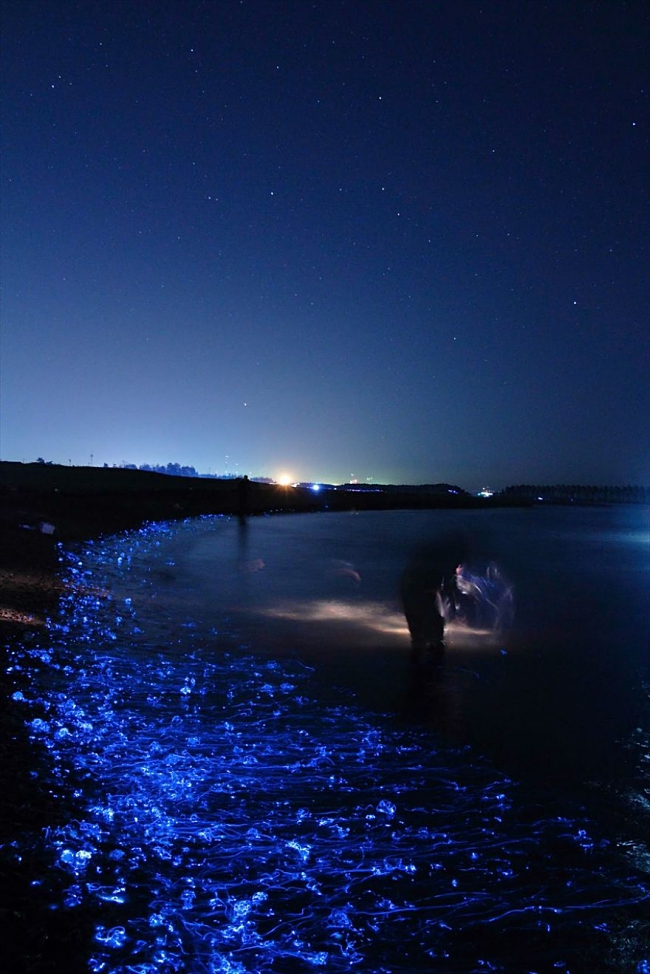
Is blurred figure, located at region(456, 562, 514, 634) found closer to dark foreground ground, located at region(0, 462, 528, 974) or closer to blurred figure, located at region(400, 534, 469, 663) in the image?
blurred figure, located at region(400, 534, 469, 663)

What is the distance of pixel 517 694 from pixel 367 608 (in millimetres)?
6639

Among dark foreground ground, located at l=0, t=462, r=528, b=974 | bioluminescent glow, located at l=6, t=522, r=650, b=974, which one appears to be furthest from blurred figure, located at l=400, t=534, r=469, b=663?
dark foreground ground, located at l=0, t=462, r=528, b=974

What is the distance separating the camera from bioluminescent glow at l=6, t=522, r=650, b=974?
12.6ft

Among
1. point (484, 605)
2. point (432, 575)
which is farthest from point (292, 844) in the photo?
point (484, 605)

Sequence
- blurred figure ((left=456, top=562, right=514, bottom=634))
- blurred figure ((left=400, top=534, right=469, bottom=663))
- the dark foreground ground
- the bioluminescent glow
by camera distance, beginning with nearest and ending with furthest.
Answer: the dark foreground ground → the bioluminescent glow → blurred figure ((left=400, top=534, right=469, bottom=663)) → blurred figure ((left=456, top=562, right=514, bottom=634))

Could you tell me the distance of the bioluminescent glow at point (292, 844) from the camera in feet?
12.6

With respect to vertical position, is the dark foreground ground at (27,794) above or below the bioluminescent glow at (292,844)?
above

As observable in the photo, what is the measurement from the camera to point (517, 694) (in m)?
9.09

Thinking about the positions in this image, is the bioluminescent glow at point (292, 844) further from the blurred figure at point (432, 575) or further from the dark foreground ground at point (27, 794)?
the blurred figure at point (432, 575)

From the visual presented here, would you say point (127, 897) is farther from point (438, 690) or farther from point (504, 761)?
point (438, 690)

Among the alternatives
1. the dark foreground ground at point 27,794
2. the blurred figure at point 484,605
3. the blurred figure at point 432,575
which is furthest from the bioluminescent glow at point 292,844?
the blurred figure at point 484,605

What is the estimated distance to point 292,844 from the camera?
15.9 feet

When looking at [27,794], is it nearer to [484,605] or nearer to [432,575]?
[432,575]

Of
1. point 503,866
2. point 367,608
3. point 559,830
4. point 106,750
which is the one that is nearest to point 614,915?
point 503,866
